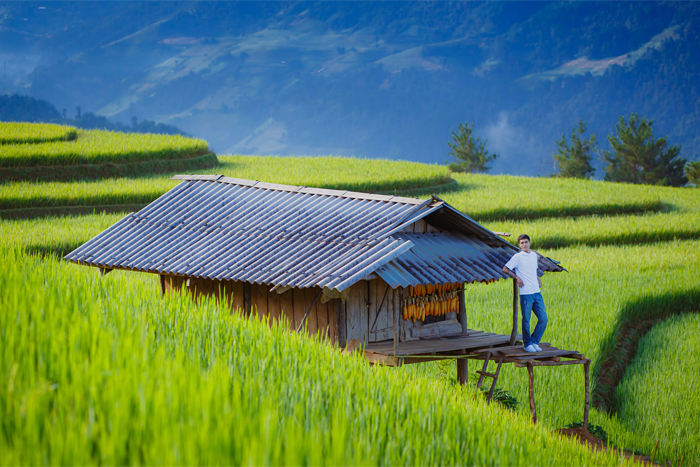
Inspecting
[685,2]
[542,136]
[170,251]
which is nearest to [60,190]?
[170,251]

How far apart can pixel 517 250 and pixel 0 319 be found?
7.55 m

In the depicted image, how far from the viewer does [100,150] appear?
23.8 m

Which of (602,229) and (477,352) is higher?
(602,229)

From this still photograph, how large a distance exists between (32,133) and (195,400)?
2624cm

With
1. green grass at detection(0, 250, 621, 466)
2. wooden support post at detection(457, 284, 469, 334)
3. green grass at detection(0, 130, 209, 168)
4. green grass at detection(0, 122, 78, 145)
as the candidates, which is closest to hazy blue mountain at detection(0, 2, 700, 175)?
green grass at detection(0, 122, 78, 145)

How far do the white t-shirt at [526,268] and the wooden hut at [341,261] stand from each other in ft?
0.79

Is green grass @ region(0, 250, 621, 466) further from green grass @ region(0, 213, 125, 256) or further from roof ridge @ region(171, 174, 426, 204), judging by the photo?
green grass @ region(0, 213, 125, 256)

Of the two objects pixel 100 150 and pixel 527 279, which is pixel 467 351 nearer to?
pixel 527 279

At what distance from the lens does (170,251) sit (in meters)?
9.79

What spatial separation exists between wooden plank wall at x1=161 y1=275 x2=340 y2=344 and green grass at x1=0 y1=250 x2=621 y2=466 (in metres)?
2.65

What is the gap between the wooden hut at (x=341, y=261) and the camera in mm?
8141

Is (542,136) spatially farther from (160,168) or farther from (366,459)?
(366,459)

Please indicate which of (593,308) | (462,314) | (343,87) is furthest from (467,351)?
(343,87)

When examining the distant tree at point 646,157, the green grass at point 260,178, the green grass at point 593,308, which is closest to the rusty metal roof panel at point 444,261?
the green grass at point 593,308
